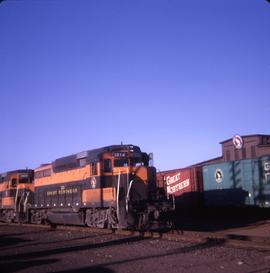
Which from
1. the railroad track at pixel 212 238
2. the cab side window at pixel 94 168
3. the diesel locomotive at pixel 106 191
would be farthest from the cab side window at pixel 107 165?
the railroad track at pixel 212 238

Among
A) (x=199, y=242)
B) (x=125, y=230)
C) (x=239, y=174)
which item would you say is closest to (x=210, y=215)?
(x=239, y=174)

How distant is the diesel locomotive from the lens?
17.7 metres

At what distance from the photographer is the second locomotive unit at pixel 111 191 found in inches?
697

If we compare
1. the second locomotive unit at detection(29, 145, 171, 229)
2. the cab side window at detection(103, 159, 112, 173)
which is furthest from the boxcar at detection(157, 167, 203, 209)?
the cab side window at detection(103, 159, 112, 173)

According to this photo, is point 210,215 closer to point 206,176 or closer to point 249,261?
point 206,176

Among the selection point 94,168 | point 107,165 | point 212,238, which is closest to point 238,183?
point 107,165

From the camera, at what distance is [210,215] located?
2875 centimetres

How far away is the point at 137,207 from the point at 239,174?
1012 centimetres

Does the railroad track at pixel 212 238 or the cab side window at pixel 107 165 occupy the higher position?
the cab side window at pixel 107 165

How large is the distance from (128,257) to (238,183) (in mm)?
15301

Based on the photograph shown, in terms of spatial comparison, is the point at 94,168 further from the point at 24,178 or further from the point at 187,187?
the point at 187,187

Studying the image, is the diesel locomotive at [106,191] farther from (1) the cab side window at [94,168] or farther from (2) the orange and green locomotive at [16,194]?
(2) the orange and green locomotive at [16,194]

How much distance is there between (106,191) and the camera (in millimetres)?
18609

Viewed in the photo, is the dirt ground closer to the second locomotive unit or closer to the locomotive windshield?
the second locomotive unit
